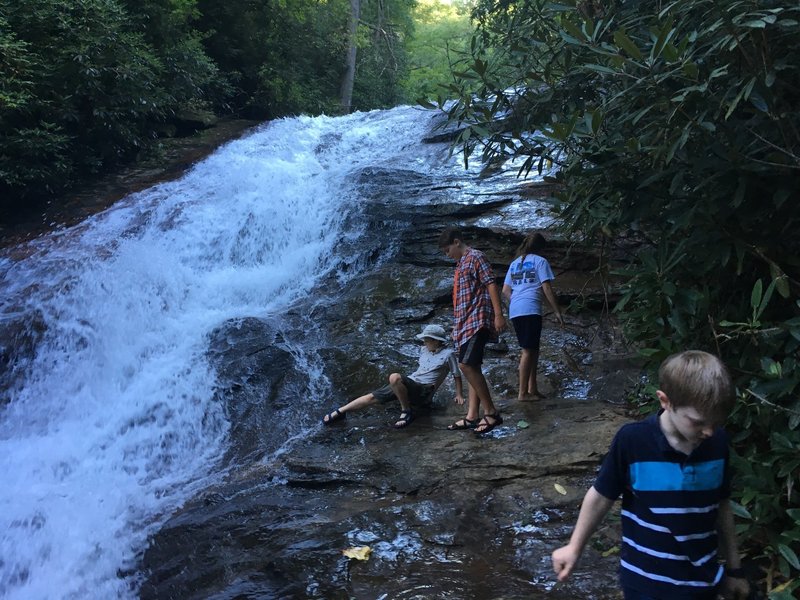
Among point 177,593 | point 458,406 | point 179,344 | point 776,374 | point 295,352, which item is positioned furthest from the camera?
point 179,344

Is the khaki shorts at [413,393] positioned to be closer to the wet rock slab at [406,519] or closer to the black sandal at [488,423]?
the wet rock slab at [406,519]

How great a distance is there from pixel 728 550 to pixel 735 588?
0.42 ft

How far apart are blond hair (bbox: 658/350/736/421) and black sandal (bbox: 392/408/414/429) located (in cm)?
445

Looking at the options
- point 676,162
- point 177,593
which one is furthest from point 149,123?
point 676,162

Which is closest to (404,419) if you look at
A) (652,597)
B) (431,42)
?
(652,597)

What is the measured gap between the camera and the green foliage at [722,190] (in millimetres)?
2945

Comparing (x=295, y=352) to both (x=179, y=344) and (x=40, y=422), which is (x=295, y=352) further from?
(x=40, y=422)

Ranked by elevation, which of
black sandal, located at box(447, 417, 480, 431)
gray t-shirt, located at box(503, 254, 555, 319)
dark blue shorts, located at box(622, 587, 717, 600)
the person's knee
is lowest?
black sandal, located at box(447, 417, 480, 431)

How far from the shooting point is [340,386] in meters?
7.52

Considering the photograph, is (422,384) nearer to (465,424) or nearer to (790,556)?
(465,424)

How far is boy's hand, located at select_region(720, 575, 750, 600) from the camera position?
1997 millimetres

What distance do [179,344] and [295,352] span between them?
183cm

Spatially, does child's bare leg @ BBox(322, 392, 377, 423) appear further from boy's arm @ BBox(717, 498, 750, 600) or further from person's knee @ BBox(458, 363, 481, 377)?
boy's arm @ BBox(717, 498, 750, 600)

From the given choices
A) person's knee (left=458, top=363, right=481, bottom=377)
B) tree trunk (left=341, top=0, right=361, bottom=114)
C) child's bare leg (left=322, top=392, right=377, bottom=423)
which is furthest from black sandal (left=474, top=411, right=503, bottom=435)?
tree trunk (left=341, top=0, right=361, bottom=114)
